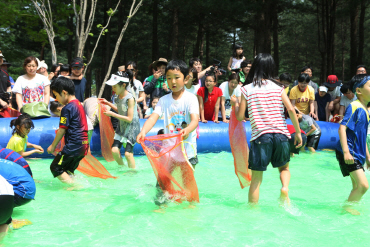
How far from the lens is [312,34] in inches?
1390

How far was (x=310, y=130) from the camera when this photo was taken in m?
8.98

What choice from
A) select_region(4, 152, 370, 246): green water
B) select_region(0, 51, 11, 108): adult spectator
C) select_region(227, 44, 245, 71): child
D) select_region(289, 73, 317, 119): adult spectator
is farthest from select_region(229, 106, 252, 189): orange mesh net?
select_region(0, 51, 11, 108): adult spectator

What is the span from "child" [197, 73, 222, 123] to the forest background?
3327 millimetres

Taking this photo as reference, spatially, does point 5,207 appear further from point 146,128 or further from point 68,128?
point 68,128

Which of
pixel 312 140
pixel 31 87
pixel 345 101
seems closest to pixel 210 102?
pixel 312 140

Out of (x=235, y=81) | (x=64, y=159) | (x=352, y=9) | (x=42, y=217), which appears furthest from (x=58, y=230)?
(x=352, y=9)

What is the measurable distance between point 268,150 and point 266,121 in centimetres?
31

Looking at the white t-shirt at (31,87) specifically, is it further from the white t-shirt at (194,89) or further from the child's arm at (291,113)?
the child's arm at (291,113)

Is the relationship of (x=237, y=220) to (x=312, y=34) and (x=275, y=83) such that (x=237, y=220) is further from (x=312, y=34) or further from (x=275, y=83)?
(x=312, y=34)

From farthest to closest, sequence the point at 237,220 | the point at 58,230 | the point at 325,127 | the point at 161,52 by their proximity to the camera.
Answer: the point at 161,52
the point at 325,127
the point at 237,220
the point at 58,230

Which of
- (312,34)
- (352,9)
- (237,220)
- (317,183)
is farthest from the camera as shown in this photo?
(312,34)

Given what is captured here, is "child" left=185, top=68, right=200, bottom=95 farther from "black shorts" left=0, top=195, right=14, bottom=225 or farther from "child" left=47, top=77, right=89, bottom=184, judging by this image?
"black shorts" left=0, top=195, right=14, bottom=225

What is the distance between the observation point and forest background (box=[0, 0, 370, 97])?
15.6 metres

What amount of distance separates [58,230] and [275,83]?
2739 millimetres
